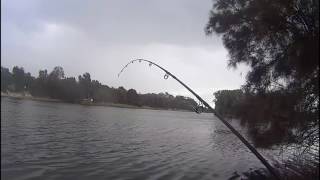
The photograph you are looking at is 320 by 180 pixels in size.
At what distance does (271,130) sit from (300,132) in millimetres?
1001

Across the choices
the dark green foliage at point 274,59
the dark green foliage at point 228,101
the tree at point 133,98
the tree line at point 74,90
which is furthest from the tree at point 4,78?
the tree at point 133,98

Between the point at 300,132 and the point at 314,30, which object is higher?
the point at 314,30

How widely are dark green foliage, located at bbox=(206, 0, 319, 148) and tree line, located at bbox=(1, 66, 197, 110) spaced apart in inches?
113

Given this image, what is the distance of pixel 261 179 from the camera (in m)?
18.0

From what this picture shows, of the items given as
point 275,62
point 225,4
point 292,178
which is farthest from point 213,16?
point 292,178

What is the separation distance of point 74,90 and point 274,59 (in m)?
7.90

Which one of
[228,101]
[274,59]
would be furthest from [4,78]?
[228,101]

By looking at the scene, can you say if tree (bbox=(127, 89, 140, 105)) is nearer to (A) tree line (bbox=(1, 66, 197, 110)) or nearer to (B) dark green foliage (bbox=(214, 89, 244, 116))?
(A) tree line (bbox=(1, 66, 197, 110))

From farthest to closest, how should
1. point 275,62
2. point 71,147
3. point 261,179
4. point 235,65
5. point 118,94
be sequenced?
point 118,94 → point 71,147 → point 261,179 → point 235,65 → point 275,62

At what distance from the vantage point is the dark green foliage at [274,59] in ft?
43.0

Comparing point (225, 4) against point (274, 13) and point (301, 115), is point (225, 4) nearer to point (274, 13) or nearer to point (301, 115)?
point (274, 13)

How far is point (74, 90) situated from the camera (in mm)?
16641

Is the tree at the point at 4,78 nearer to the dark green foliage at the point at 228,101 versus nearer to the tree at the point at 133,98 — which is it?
the dark green foliage at the point at 228,101

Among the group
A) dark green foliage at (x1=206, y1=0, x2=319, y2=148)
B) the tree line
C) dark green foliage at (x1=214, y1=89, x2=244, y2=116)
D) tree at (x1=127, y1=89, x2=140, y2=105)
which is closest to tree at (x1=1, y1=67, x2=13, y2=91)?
the tree line
